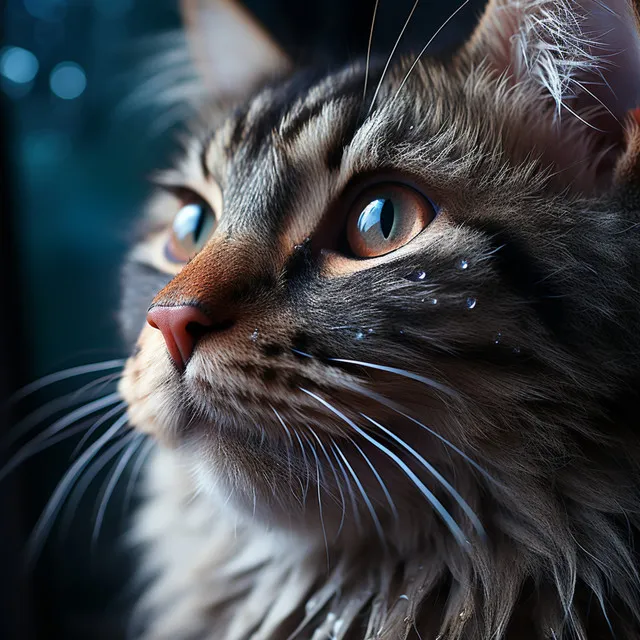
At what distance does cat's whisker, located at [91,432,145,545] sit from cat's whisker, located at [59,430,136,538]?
10 millimetres

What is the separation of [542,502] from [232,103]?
0.53m

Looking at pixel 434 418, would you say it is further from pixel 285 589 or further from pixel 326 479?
pixel 285 589

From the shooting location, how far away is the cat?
1.52 ft

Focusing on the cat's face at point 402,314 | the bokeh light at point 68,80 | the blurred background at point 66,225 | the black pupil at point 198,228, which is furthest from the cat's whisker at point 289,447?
the bokeh light at point 68,80

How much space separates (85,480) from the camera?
75 centimetres

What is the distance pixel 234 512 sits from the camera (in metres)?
0.58

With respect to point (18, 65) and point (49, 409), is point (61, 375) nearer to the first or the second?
point (49, 409)

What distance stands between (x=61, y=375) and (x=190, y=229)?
0.26 metres


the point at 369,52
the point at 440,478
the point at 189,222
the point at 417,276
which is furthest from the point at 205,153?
the point at 440,478

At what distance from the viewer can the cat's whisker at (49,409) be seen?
2.23 ft

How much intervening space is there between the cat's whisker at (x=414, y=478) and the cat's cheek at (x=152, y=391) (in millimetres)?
134

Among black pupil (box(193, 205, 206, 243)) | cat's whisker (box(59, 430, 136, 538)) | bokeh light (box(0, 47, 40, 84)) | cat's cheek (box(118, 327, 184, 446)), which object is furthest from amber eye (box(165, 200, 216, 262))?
bokeh light (box(0, 47, 40, 84))

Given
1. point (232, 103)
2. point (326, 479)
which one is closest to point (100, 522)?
point (326, 479)

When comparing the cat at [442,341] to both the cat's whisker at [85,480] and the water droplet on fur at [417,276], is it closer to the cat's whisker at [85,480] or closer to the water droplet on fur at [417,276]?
the water droplet on fur at [417,276]
